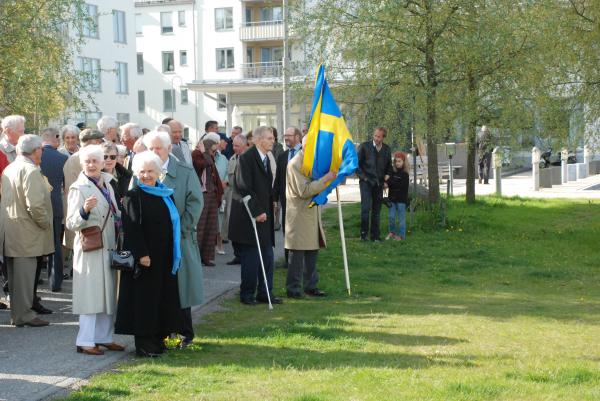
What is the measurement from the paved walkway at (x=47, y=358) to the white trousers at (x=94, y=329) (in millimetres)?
147

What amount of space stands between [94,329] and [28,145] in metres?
2.40

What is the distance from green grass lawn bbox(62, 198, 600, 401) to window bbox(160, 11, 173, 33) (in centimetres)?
5934

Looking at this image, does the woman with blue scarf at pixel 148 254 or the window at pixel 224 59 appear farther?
the window at pixel 224 59

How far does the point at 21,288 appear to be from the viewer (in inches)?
408

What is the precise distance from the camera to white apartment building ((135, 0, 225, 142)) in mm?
72250

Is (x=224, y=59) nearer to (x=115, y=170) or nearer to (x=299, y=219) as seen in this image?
(x=299, y=219)

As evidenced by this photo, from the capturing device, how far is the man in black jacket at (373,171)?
59.8 feet

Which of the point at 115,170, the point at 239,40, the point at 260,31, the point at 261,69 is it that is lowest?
the point at 115,170

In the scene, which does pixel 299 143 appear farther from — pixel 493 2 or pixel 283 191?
pixel 493 2

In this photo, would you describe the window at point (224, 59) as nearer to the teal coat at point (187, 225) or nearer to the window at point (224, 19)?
the window at point (224, 19)

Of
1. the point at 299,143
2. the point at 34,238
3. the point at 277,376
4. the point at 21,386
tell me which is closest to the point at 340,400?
the point at 277,376

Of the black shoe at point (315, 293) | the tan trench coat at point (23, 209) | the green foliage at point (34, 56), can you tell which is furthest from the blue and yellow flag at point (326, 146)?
the green foliage at point (34, 56)

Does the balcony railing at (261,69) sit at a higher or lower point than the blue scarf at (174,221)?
higher

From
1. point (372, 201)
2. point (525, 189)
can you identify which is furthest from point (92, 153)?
point (525, 189)
